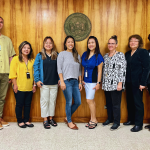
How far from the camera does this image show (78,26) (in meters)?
2.79

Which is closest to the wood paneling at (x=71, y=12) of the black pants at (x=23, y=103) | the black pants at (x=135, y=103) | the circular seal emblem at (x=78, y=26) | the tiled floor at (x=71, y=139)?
the circular seal emblem at (x=78, y=26)

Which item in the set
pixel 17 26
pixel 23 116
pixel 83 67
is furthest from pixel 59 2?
pixel 23 116

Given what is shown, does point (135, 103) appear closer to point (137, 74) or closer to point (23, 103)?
point (137, 74)

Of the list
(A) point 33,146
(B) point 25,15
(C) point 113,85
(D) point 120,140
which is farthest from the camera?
(B) point 25,15

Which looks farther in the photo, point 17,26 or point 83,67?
point 17,26

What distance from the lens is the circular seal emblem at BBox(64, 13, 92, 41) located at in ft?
9.04

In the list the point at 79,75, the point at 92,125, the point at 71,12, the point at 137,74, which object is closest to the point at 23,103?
the point at 79,75

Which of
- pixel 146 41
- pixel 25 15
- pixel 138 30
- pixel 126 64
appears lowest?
pixel 126 64

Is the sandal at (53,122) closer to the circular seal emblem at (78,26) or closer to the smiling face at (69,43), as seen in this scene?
the smiling face at (69,43)

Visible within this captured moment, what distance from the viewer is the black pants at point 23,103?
2.53 meters

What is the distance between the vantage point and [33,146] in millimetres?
1965

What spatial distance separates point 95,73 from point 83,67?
0.87 ft

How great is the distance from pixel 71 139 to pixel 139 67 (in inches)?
62.1

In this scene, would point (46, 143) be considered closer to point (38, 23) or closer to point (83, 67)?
point (83, 67)
